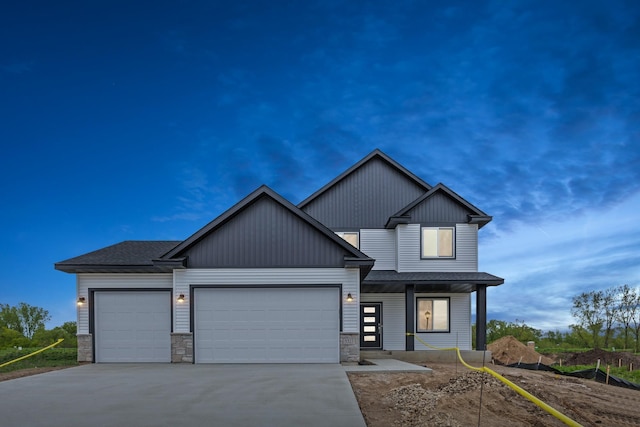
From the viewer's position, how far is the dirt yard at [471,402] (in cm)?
699

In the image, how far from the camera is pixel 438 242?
18281 millimetres

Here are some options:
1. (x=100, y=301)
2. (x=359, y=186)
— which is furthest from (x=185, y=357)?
(x=359, y=186)

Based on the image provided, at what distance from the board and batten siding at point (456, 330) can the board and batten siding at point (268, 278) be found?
631 centimetres

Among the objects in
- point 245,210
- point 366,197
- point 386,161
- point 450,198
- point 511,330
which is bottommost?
point 511,330

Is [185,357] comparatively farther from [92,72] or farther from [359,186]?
[92,72]

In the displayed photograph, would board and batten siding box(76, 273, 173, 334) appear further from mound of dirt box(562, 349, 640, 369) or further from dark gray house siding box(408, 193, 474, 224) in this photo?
mound of dirt box(562, 349, 640, 369)

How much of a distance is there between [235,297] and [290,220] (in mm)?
3090

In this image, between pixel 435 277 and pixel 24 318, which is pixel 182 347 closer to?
pixel 435 277

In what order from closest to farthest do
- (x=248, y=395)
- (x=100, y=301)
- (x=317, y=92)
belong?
1. (x=248, y=395)
2. (x=100, y=301)
3. (x=317, y=92)

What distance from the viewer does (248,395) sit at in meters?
8.08

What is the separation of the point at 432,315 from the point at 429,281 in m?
2.84

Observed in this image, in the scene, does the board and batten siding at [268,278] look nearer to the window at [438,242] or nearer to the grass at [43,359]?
the grass at [43,359]

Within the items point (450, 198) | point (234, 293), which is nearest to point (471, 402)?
point (234, 293)

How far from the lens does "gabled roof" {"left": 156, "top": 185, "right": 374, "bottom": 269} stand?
13.0 m
